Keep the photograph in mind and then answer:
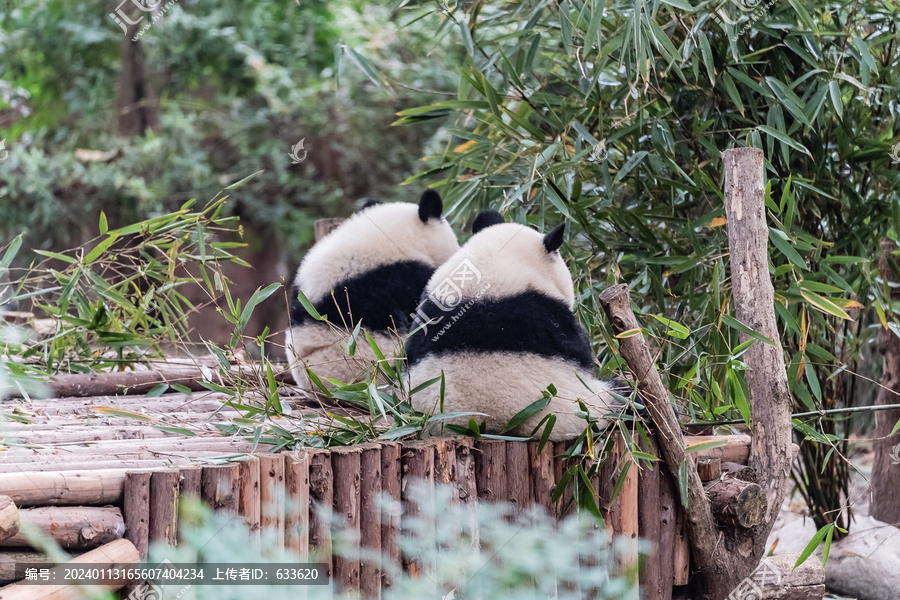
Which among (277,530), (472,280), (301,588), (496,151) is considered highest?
(496,151)

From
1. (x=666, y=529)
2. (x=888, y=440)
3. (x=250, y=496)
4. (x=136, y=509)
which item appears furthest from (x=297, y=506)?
(x=888, y=440)

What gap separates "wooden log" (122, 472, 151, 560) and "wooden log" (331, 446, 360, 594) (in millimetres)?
450

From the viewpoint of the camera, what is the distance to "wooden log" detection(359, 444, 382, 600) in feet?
6.07

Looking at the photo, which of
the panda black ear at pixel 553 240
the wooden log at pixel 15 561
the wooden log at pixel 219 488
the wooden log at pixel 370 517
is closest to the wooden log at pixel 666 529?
the panda black ear at pixel 553 240

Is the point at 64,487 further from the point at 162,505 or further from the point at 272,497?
the point at 272,497

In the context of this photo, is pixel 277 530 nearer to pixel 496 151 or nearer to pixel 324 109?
pixel 496 151

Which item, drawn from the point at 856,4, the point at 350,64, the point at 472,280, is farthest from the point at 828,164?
the point at 350,64

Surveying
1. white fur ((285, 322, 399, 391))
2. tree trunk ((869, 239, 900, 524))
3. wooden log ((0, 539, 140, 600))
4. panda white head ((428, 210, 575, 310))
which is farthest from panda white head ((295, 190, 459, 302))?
tree trunk ((869, 239, 900, 524))

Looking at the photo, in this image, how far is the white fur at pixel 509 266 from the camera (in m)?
2.04

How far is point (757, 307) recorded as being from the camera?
7.13 feet

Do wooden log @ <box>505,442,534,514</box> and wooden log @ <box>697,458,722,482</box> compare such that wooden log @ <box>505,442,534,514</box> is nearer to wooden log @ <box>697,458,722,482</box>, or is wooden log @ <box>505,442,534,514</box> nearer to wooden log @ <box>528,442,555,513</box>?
wooden log @ <box>528,442,555,513</box>

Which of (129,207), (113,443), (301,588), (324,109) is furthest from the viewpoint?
(324,109)

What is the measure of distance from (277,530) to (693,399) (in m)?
1.38

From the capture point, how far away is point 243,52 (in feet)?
24.8
